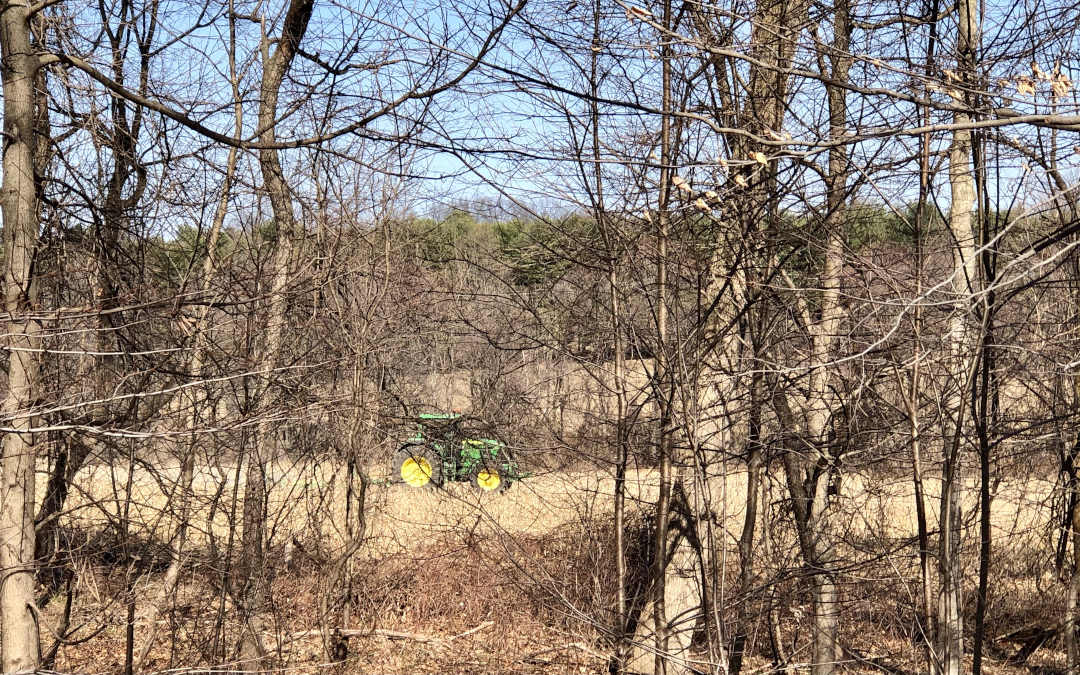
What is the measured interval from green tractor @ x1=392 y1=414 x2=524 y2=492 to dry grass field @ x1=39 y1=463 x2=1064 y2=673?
0.58 metres

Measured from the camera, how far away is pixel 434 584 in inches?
458

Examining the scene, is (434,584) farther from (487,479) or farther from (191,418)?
(191,418)

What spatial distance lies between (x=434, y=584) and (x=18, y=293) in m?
7.26

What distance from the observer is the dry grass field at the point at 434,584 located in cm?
827

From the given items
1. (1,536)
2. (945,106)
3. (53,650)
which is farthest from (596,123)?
(53,650)

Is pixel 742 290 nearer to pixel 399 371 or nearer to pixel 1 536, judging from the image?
pixel 1 536

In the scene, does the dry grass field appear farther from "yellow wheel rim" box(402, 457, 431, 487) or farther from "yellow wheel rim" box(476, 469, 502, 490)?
"yellow wheel rim" box(402, 457, 431, 487)

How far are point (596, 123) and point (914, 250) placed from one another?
231cm

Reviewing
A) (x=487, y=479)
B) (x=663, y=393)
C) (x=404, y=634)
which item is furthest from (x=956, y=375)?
(x=404, y=634)

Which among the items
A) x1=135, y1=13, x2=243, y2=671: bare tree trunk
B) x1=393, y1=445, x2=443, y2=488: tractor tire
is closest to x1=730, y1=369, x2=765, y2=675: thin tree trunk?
x1=135, y1=13, x2=243, y2=671: bare tree trunk

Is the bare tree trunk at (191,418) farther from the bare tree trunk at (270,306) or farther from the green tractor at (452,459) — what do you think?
the green tractor at (452,459)

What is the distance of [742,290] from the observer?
5711mm

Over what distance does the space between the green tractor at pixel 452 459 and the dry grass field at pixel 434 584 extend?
0.58 metres

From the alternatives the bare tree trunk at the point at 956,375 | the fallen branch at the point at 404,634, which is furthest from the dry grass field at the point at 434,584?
the bare tree trunk at the point at 956,375
